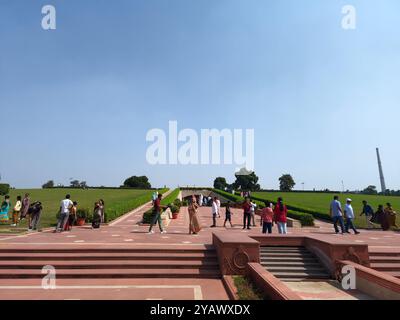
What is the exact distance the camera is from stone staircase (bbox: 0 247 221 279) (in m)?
7.78

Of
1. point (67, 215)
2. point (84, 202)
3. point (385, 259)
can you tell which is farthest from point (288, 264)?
point (84, 202)

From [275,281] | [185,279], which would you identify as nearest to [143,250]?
[185,279]

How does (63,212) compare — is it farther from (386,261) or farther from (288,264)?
(386,261)

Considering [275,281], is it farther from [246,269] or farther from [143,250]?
[143,250]

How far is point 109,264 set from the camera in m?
8.16

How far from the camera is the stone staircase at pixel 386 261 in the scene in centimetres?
869

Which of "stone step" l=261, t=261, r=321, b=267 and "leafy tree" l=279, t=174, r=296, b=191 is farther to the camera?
"leafy tree" l=279, t=174, r=296, b=191

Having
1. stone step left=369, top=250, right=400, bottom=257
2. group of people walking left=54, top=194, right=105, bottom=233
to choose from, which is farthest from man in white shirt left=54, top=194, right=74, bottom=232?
stone step left=369, top=250, right=400, bottom=257

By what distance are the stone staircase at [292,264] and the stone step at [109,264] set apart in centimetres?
175

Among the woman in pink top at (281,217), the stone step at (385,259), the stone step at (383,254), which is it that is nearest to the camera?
the stone step at (385,259)

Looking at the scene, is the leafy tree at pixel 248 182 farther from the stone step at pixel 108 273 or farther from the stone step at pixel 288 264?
the stone step at pixel 108 273

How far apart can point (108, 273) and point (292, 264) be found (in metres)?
5.45

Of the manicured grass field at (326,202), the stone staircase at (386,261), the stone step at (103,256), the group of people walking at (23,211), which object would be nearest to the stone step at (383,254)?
the stone staircase at (386,261)

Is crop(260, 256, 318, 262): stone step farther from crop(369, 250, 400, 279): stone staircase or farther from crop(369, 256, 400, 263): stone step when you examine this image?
crop(369, 256, 400, 263): stone step
